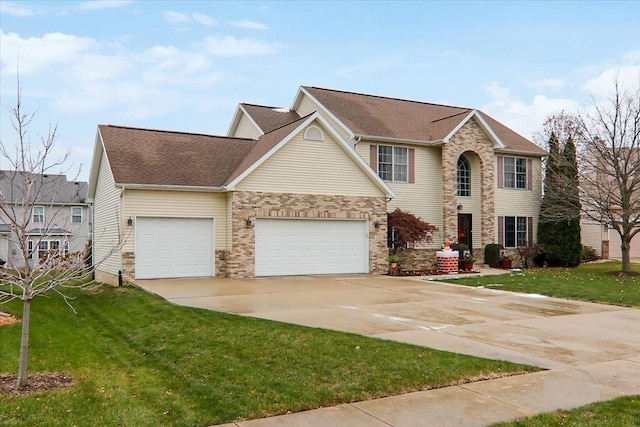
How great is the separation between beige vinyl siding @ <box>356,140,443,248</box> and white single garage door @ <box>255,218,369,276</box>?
3.89m

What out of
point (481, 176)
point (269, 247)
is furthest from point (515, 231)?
point (269, 247)

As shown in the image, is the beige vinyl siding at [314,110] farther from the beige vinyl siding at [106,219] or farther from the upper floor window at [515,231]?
the beige vinyl siding at [106,219]

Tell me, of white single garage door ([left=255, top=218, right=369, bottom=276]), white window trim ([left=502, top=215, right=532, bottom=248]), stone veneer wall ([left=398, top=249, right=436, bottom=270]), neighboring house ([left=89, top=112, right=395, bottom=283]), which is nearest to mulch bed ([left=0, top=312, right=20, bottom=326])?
neighboring house ([left=89, top=112, right=395, bottom=283])

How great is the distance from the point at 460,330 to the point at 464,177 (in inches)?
677

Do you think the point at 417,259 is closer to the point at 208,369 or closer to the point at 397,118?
the point at 397,118

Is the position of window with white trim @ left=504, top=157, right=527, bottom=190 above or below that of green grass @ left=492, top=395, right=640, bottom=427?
above

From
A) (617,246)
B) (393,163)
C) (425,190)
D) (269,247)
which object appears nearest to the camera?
(269,247)

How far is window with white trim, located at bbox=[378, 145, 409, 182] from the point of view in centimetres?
2394

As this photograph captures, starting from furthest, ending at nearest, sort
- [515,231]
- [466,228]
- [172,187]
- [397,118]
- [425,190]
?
1. [515,231]
2. [466,228]
3. [397,118]
4. [425,190]
5. [172,187]

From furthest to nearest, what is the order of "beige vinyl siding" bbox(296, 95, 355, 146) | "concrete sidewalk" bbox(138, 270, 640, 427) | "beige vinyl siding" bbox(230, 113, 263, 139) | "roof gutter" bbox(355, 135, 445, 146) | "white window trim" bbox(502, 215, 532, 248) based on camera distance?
1. "white window trim" bbox(502, 215, 532, 248)
2. "beige vinyl siding" bbox(230, 113, 263, 139)
3. "beige vinyl siding" bbox(296, 95, 355, 146)
4. "roof gutter" bbox(355, 135, 445, 146)
5. "concrete sidewalk" bbox(138, 270, 640, 427)

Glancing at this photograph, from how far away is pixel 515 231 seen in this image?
27172 millimetres

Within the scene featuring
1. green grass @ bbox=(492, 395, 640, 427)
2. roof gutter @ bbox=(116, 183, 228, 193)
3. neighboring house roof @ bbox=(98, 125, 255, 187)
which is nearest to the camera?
green grass @ bbox=(492, 395, 640, 427)

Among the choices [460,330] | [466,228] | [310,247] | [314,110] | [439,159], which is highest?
[314,110]

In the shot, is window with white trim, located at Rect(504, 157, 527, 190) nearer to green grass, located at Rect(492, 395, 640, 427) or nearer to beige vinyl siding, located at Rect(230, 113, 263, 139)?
beige vinyl siding, located at Rect(230, 113, 263, 139)
